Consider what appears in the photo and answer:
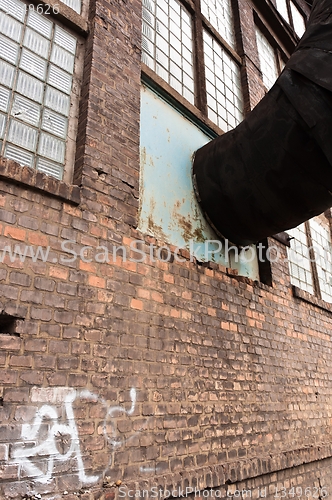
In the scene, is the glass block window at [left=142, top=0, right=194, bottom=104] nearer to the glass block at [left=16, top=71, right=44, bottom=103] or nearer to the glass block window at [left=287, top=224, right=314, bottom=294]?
the glass block at [left=16, top=71, right=44, bottom=103]

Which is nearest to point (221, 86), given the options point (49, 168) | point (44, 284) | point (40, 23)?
point (40, 23)

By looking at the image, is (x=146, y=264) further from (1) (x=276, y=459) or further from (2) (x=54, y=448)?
(1) (x=276, y=459)

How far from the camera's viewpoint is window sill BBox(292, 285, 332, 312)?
5.51 m

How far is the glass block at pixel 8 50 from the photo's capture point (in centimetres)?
303

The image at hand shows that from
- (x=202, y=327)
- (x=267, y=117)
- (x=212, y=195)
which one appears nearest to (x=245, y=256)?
(x=212, y=195)

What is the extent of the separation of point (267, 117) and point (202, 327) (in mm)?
2089

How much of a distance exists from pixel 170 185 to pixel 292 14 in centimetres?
804

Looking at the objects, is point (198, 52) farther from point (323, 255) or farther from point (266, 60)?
point (323, 255)

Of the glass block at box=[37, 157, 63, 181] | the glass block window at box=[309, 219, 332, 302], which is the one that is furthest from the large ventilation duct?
the glass block window at box=[309, 219, 332, 302]

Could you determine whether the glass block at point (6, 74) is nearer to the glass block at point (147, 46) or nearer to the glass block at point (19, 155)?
the glass block at point (19, 155)

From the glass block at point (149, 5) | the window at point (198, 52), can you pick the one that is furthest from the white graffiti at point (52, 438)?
the glass block at point (149, 5)

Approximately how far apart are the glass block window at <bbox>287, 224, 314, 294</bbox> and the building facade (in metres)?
0.76

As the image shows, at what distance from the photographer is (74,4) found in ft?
12.4

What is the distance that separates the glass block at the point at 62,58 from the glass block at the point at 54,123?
0.53m
